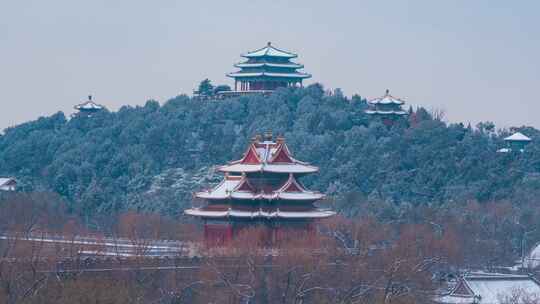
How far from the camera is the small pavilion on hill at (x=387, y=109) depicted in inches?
3519

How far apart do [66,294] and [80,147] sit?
43.7 meters

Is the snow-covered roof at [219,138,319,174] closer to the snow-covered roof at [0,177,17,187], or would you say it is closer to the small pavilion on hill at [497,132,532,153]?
the snow-covered roof at [0,177,17,187]

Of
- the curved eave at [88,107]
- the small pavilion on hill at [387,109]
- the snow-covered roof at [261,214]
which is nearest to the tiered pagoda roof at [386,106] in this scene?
the small pavilion on hill at [387,109]

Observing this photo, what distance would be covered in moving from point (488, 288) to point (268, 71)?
37.5 metres

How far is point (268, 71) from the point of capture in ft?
308

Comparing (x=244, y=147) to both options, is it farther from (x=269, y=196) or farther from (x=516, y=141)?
(x=269, y=196)

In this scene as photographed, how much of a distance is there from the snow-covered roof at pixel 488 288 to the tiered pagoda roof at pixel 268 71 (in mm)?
34662

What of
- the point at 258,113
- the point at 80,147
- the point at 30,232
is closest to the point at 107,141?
the point at 80,147

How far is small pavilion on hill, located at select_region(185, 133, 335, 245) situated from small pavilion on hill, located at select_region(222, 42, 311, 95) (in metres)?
32.8

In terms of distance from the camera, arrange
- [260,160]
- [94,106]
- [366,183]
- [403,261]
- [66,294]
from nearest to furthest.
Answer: [66,294] → [403,261] → [260,160] → [366,183] → [94,106]

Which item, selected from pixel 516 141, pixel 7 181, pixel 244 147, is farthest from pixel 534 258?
pixel 7 181

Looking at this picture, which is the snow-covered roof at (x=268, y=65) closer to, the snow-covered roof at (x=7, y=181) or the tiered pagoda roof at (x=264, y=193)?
the snow-covered roof at (x=7, y=181)

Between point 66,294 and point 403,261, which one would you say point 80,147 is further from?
point 66,294

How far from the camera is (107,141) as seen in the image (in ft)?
297
